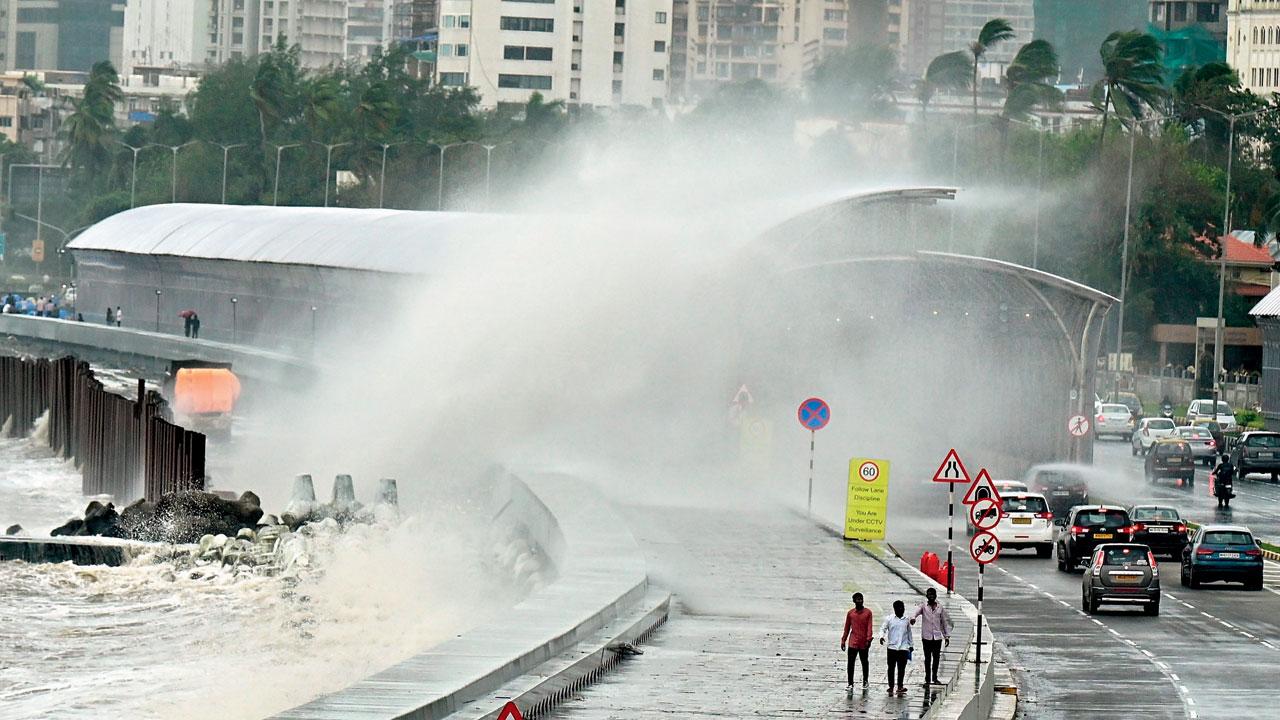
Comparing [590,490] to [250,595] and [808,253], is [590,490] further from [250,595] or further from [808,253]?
[808,253]

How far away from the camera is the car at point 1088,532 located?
3991 centimetres

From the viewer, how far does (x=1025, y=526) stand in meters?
43.7

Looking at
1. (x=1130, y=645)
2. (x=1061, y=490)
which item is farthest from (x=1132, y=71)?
(x=1130, y=645)

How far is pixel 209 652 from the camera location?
28266 mm

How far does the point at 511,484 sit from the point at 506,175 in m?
112

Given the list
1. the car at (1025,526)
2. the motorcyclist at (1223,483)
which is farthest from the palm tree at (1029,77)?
the car at (1025,526)

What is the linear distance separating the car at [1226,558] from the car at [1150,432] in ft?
123

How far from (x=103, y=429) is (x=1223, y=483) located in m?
26.8

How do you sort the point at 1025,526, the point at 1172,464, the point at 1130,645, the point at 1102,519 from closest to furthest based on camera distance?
the point at 1130,645
the point at 1102,519
the point at 1025,526
the point at 1172,464

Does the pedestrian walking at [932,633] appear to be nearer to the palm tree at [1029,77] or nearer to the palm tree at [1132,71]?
the palm tree at [1132,71]

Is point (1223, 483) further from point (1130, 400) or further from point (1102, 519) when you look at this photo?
point (1130, 400)

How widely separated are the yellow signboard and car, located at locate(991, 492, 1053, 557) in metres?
5.57

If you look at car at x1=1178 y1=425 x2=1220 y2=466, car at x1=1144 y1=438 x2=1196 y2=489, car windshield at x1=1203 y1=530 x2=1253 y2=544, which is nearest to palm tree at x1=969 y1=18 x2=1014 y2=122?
car at x1=1178 y1=425 x2=1220 y2=466

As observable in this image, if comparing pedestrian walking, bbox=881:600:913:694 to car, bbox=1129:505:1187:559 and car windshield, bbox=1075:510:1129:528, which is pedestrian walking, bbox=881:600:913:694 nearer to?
car windshield, bbox=1075:510:1129:528
